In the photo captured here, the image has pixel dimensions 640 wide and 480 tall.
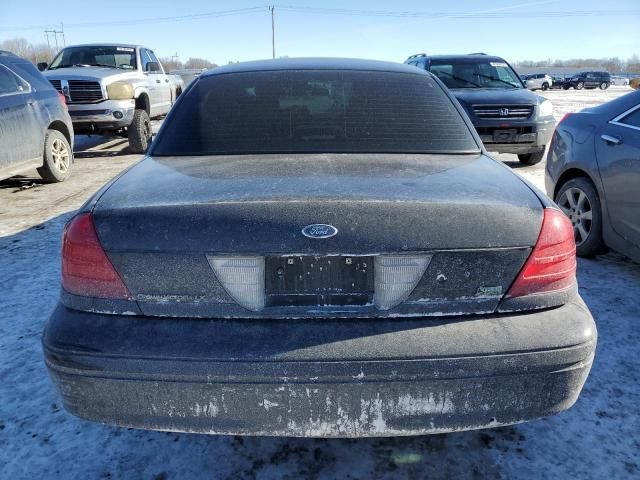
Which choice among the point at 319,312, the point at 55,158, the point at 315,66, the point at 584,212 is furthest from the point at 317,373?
the point at 55,158

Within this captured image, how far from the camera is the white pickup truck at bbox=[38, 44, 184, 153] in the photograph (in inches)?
385

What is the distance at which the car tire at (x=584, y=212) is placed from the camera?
13.9ft

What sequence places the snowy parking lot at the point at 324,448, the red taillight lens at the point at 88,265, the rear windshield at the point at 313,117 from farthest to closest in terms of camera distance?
1. the rear windshield at the point at 313,117
2. the snowy parking lot at the point at 324,448
3. the red taillight lens at the point at 88,265

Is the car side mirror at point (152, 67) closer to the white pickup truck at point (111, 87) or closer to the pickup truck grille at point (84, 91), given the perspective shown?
the white pickup truck at point (111, 87)

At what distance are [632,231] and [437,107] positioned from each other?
2100 mm

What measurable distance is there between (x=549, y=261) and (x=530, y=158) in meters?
7.82

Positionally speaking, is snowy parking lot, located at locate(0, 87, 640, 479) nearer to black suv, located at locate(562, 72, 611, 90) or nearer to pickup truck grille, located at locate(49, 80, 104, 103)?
pickup truck grille, located at locate(49, 80, 104, 103)

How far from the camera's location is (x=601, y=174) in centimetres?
409

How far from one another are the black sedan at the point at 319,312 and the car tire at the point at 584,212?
107 inches

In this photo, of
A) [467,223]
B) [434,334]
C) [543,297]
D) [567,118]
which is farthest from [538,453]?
[567,118]

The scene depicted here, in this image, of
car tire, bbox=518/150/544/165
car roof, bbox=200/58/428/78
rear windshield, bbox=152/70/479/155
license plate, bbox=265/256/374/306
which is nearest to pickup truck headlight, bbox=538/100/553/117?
car tire, bbox=518/150/544/165

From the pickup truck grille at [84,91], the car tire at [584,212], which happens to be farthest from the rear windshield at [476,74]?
the pickup truck grille at [84,91]

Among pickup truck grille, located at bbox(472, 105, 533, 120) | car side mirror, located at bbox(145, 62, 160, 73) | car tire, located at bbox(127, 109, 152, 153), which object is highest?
car side mirror, located at bbox(145, 62, 160, 73)

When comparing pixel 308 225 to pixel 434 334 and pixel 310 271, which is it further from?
pixel 434 334
